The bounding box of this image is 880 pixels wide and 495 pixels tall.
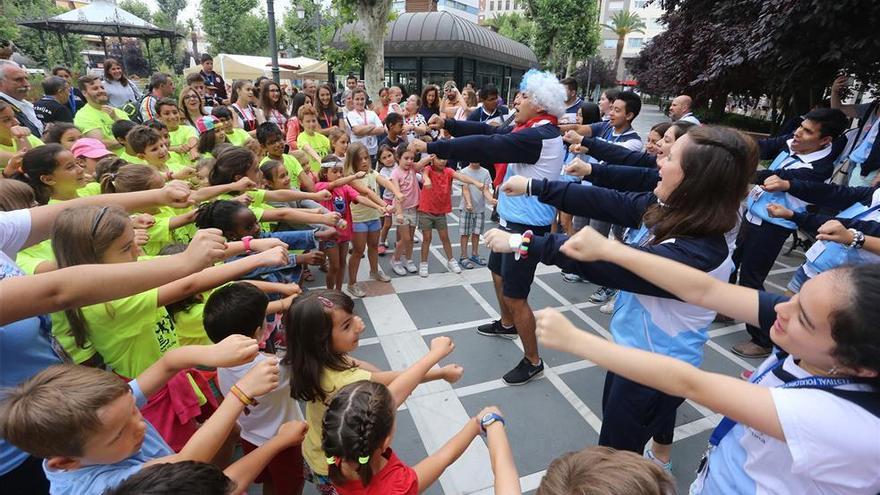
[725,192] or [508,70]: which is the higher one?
[508,70]

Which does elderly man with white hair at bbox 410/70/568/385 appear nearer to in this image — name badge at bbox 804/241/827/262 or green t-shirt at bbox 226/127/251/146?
name badge at bbox 804/241/827/262

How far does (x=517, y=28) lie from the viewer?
139 feet

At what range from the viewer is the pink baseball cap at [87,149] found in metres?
3.70

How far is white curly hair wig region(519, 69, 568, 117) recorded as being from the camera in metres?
3.18

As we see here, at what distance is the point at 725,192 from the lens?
5.92 feet

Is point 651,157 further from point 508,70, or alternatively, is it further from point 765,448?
point 508,70

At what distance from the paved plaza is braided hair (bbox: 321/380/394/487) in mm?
1209

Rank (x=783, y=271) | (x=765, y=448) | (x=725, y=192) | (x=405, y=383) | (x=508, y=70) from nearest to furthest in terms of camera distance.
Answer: (x=765, y=448) < (x=725, y=192) < (x=405, y=383) < (x=783, y=271) < (x=508, y=70)

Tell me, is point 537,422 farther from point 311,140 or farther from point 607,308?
point 311,140

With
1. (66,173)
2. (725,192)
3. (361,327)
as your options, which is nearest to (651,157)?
(725,192)

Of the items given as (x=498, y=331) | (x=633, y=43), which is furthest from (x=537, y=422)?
(x=633, y=43)

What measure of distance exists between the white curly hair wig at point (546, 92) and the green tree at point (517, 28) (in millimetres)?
36246

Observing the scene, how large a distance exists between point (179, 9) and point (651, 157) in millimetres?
72135

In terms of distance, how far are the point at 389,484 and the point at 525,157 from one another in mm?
2311
